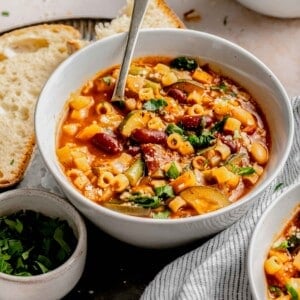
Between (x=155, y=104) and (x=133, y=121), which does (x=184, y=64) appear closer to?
(x=155, y=104)

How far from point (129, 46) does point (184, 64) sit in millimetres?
296

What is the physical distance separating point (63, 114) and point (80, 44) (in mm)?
662

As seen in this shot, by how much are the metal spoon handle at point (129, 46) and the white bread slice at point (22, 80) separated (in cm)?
50

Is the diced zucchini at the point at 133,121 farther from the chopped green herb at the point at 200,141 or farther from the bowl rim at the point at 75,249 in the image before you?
the bowl rim at the point at 75,249

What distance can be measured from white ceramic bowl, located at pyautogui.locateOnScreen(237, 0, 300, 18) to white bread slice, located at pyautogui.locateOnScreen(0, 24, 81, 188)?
101 cm

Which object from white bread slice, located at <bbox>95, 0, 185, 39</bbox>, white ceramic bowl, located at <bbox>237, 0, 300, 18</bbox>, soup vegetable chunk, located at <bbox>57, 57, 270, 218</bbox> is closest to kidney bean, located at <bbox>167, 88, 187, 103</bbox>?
soup vegetable chunk, located at <bbox>57, 57, 270, 218</bbox>

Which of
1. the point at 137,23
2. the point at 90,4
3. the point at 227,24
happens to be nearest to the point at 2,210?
the point at 137,23

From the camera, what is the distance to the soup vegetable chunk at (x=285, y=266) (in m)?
3.33

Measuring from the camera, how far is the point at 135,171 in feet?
12.0

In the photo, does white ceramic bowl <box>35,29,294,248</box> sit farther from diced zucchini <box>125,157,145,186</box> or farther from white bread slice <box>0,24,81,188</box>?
white bread slice <box>0,24,81,188</box>

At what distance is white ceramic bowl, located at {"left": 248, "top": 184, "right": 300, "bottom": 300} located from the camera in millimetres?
3334

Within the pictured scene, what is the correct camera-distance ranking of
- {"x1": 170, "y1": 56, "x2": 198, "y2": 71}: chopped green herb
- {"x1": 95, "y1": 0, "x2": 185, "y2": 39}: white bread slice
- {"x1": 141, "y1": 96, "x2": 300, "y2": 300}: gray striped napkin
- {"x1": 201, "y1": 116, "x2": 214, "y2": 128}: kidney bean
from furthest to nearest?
{"x1": 95, "y1": 0, "x2": 185, "y2": 39}: white bread slice < {"x1": 170, "y1": 56, "x2": 198, "y2": 71}: chopped green herb < {"x1": 201, "y1": 116, "x2": 214, "y2": 128}: kidney bean < {"x1": 141, "y1": 96, "x2": 300, "y2": 300}: gray striped napkin

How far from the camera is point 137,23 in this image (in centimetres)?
412

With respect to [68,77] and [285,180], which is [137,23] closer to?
[68,77]
